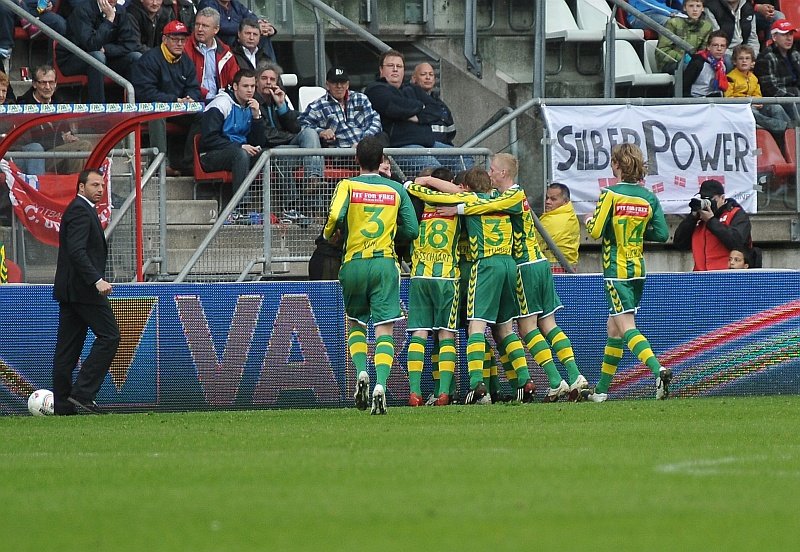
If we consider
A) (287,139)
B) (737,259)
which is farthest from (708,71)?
(287,139)

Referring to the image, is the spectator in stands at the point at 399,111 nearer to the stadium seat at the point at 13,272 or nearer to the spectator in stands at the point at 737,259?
the spectator in stands at the point at 737,259

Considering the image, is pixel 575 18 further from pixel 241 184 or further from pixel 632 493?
pixel 632 493

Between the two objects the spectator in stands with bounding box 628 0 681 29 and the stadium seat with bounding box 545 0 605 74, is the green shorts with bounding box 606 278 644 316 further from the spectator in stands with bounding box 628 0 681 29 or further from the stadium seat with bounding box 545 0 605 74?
the spectator in stands with bounding box 628 0 681 29

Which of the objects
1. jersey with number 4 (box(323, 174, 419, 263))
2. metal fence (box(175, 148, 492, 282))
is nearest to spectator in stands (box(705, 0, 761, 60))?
metal fence (box(175, 148, 492, 282))

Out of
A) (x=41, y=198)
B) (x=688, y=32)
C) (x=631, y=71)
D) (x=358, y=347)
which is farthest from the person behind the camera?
(x=688, y=32)

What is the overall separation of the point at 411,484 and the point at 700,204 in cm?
1012

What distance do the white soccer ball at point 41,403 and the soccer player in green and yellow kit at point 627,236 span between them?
17.4 ft

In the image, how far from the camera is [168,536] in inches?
237

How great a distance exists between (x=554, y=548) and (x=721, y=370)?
33.2ft

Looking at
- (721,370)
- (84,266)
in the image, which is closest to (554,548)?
(84,266)

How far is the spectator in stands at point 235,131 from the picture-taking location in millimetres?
16703

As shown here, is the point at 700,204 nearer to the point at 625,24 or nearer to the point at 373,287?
the point at 373,287

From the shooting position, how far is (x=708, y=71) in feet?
66.3

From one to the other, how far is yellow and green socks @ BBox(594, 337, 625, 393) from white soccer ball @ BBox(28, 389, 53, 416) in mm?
5252
